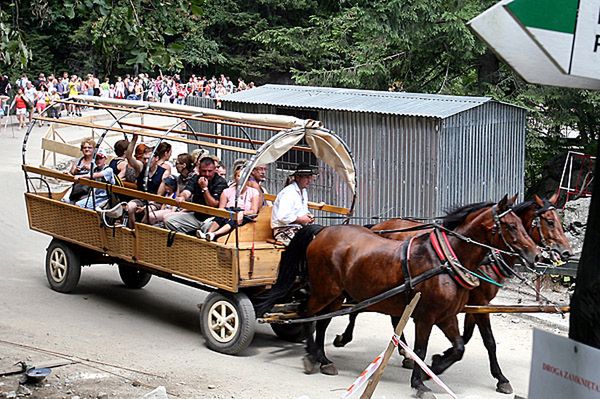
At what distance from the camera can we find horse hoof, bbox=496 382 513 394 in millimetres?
9875

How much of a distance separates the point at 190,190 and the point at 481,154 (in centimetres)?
645

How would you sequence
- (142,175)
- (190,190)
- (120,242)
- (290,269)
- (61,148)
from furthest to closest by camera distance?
(61,148) → (142,175) → (120,242) → (190,190) → (290,269)

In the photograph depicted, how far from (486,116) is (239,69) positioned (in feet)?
112

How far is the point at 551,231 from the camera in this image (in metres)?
9.72

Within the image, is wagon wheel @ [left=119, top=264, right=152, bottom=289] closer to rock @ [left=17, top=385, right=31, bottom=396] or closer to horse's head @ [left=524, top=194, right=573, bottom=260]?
rock @ [left=17, top=385, right=31, bottom=396]


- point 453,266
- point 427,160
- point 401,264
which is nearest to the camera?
point 453,266

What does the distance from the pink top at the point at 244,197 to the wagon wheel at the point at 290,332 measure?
1.53m

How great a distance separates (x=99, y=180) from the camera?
13148mm

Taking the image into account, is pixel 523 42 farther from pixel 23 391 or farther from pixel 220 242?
pixel 220 242

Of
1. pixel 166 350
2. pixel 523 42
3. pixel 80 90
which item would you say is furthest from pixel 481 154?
pixel 80 90

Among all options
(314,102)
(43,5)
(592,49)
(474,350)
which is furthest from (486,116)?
(592,49)

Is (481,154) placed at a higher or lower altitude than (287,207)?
higher

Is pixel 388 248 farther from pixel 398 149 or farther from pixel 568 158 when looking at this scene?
pixel 568 158

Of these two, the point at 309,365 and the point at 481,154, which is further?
the point at 481,154
